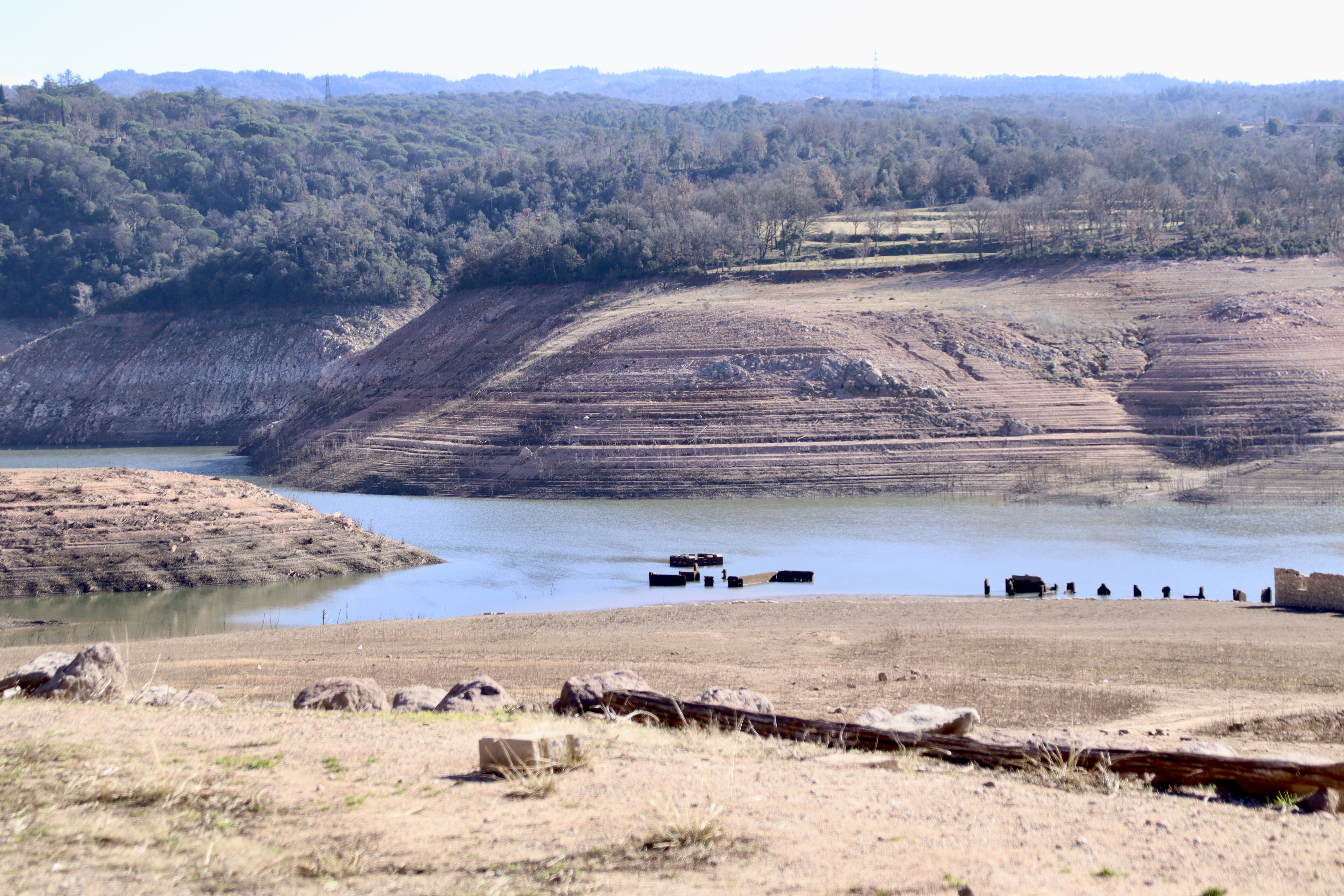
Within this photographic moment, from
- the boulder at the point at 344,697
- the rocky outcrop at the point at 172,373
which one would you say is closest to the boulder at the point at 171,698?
the boulder at the point at 344,697

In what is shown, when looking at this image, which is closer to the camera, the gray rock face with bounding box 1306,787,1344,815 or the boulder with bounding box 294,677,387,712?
the gray rock face with bounding box 1306,787,1344,815

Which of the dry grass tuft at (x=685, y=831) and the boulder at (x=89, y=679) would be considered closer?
the dry grass tuft at (x=685, y=831)

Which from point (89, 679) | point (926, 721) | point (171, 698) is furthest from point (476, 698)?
point (926, 721)

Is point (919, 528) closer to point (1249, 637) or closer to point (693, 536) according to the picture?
point (693, 536)

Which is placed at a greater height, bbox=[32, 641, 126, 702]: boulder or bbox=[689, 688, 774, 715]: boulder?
bbox=[32, 641, 126, 702]: boulder

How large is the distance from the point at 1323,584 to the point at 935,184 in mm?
73616

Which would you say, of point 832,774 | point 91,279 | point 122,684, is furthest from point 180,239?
point 832,774

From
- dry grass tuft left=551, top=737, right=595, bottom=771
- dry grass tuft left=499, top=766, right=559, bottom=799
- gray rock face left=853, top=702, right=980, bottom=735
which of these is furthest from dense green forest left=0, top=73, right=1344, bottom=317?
dry grass tuft left=499, top=766, right=559, bottom=799

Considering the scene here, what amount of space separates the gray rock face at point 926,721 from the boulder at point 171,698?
643cm

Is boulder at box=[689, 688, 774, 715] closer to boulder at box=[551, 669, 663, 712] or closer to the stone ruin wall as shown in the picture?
boulder at box=[551, 669, 663, 712]

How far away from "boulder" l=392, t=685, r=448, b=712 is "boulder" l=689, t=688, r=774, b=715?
292 cm

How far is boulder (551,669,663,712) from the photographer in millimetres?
10906

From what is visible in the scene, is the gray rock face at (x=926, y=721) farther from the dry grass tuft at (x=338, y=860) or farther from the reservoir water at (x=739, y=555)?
the reservoir water at (x=739, y=555)

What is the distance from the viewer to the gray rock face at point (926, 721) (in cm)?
941
